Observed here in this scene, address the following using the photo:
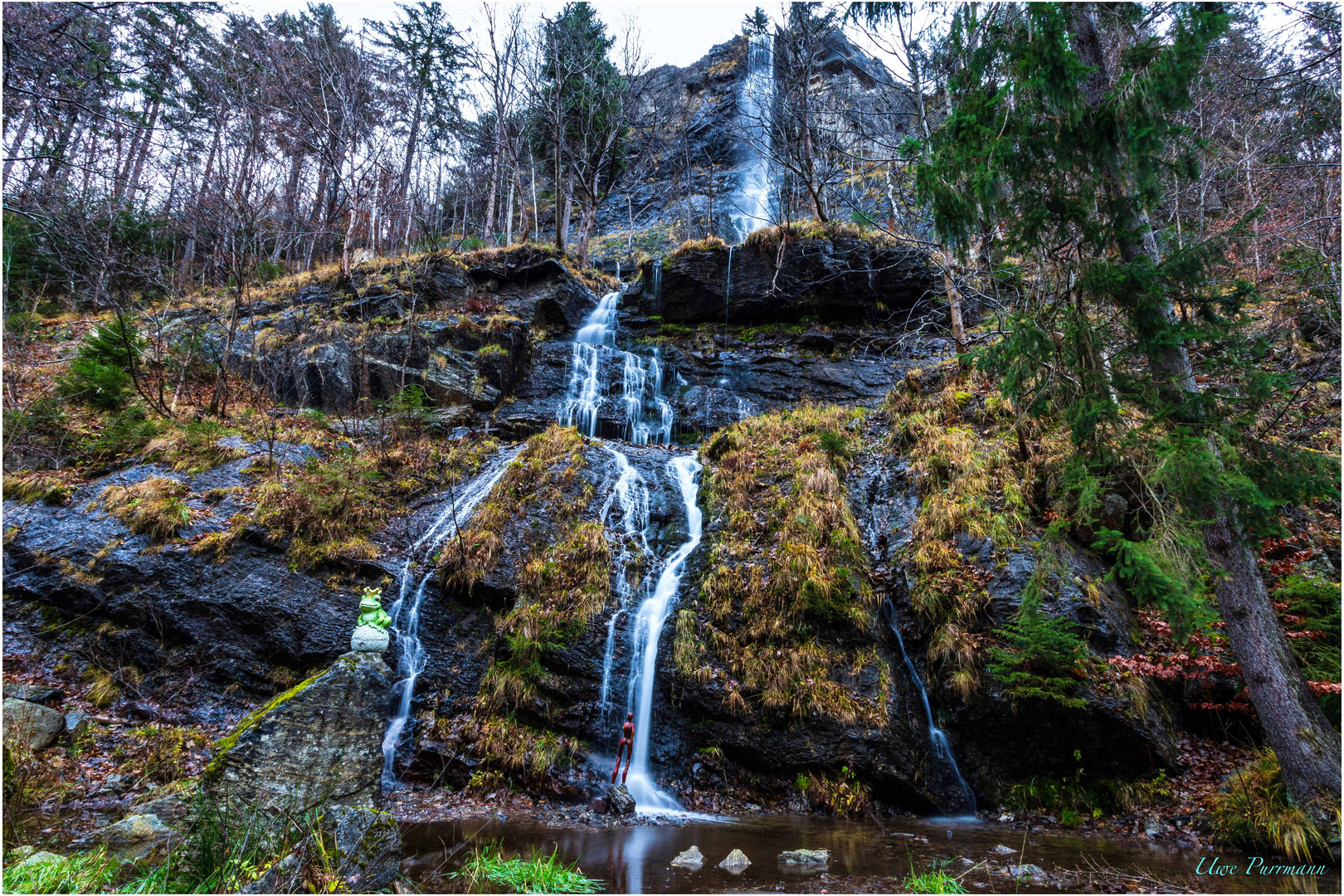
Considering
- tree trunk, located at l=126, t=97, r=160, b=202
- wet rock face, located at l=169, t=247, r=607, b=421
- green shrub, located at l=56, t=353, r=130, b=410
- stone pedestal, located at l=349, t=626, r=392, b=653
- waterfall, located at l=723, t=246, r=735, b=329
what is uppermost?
tree trunk, located at l=126, t=97, r=160, b=202

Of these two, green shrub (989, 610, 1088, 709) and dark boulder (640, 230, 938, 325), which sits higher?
dark boulder (640, 230, 938, 325)

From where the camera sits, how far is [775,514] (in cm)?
916

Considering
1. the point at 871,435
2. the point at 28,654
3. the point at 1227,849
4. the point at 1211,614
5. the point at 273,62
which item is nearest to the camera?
the point at 1211,614

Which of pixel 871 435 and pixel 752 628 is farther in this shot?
pixel 871 435

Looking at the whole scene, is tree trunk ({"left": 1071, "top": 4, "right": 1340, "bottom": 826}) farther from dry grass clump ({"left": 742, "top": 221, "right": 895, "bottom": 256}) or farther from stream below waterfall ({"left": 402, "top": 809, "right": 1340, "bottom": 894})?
dry grass clump ({"left": 742, "top": 221, "right": 895, "bottom": 256})

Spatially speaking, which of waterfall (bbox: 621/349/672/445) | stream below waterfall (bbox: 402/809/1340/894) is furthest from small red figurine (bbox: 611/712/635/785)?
waterfall (bbox: 621/349/672/445)

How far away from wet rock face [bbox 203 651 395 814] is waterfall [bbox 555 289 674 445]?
8.46 meters

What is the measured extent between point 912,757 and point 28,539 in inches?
492

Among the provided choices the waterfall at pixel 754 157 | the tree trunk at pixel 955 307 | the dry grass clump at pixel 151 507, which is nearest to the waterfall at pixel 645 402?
the tree trunk at pixel 955 307

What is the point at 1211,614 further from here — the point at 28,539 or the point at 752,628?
the point at 28,539

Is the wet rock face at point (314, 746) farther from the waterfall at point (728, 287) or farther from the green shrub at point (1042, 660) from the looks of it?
the waterfall at point (728, 287)

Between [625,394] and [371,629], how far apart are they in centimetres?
939

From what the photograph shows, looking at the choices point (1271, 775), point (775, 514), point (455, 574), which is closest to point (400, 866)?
point (455, 574)

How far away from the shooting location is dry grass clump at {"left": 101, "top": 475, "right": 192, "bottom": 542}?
8.25 metres
